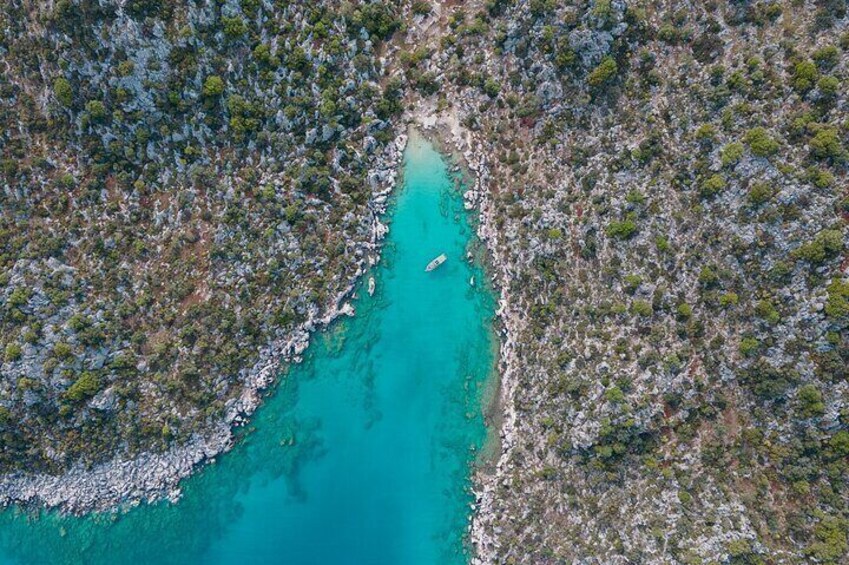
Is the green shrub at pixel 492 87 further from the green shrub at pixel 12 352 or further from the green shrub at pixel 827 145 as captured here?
the green shrub at pixel 12 352

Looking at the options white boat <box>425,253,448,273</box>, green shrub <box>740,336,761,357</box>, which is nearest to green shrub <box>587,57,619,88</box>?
white boat <box>425,253,448,273</box>

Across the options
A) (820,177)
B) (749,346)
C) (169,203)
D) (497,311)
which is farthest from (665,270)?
(169,203)

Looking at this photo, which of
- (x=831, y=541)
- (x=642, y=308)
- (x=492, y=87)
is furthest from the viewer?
(x=492, y=87)

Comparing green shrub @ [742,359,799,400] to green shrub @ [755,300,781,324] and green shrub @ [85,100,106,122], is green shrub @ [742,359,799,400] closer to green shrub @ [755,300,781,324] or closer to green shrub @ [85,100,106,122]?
green shrub @ [755,300,781,324]

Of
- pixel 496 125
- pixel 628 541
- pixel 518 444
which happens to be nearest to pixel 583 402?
pixel 518 444

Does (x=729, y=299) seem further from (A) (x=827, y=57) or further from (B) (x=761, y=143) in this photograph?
(A) (x=827, y=57)

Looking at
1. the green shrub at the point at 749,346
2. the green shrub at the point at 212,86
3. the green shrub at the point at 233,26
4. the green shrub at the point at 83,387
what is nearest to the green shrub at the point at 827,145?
the green shrub at the point at 749,346
